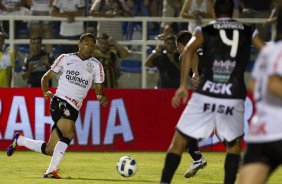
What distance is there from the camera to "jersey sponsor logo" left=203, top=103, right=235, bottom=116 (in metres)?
10.1

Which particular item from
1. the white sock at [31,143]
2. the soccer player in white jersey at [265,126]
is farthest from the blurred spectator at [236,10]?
the soccer player in white jersey at [265,126]

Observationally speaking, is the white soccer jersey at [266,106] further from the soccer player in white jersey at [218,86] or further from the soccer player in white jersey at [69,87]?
the soccer player in white jersey at [69,87]

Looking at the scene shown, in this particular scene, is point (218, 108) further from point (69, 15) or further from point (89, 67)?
point (69, 15)

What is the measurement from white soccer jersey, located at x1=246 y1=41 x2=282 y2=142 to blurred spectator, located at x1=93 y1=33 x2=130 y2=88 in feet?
39.3

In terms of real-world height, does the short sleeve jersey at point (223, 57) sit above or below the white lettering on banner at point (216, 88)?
above

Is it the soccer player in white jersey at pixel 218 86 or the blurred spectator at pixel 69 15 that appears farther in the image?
the blurred spectator at pixel 69 15

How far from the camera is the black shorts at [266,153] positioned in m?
7.55

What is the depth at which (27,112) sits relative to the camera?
18844 mm

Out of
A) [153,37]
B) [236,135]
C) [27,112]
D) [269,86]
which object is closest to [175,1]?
[153,37]

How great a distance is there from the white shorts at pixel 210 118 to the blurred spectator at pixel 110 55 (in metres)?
9.37

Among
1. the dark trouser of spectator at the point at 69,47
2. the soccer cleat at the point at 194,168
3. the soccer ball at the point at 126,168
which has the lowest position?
the soccer cleat at the point at 194,168

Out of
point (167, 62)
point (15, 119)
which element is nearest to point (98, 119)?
point (15, 119)

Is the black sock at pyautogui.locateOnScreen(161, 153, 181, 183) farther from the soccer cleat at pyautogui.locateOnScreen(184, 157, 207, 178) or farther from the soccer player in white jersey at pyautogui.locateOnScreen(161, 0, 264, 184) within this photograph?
the soccer cleat at pyautogui.locateOnScreen(184, 157, 207, 178)

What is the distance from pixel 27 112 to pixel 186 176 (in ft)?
19.0
